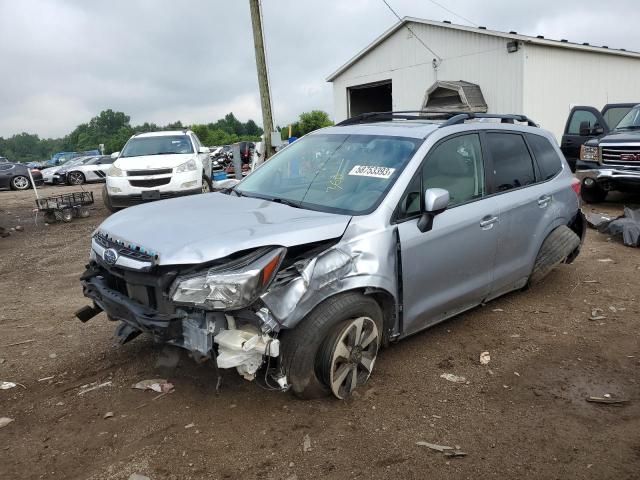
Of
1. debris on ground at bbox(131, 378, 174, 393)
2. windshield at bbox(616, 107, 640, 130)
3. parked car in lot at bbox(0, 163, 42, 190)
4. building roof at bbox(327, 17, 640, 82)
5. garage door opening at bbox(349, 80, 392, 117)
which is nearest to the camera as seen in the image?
debris on ground at bbox(131, 378, 174, 393)

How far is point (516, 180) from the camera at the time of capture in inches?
178

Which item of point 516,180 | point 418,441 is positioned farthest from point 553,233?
point 418,441

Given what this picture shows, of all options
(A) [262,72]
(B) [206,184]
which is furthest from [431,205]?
(A) [262,72]

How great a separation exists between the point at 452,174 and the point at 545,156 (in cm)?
154

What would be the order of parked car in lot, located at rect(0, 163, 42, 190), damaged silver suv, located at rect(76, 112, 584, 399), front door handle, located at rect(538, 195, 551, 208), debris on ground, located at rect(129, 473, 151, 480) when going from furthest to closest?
parked car in lot, located at rect(0, 163, 42, 190), front door handle, located at rect(538, 195, 551, 208), damaged silver suv, located at rect(76, 112, 584, 399), debris on ground, located at rect(129, 473, 151, 480)

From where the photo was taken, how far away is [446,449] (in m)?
2.87

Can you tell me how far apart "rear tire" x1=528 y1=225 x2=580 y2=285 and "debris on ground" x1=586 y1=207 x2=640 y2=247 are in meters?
2.81

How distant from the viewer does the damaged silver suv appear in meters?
2.95

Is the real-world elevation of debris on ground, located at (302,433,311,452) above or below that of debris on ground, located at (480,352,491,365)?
above

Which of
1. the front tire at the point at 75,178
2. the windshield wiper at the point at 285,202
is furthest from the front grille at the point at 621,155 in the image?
the front tire at the point at 75,178

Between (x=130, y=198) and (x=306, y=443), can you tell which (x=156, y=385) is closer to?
(x=306, y=443)

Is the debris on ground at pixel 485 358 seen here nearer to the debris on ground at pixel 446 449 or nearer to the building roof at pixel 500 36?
the debris on ground at pixel 446 449

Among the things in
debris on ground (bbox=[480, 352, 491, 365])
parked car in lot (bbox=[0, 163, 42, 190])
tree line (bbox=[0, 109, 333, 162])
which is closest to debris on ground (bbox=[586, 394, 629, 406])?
debris on ground (bbox=[480, 352, 491, 365])

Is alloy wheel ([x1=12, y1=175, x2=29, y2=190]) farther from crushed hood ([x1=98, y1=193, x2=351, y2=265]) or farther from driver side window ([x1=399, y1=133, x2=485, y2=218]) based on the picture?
driver side window ([x1=399, y1=133, x2=485, y2=218])
